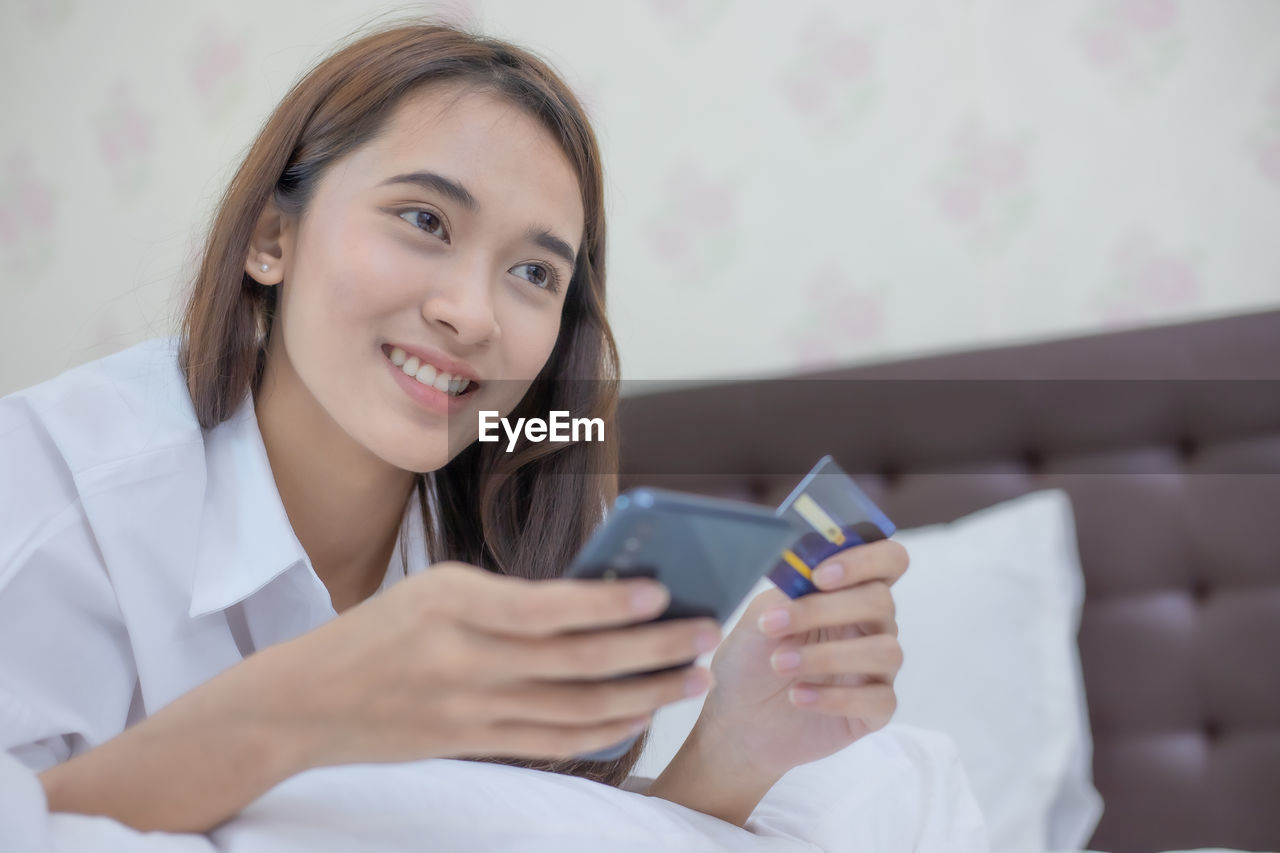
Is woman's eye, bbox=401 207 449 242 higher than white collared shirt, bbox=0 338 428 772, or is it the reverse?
woman's eye, bbox=401 207 449 242

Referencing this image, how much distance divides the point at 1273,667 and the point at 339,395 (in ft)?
4.20

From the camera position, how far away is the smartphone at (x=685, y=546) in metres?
0.47

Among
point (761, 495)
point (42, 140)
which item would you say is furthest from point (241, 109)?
point (761, 495)

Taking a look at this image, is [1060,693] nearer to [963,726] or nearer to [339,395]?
[963,726]

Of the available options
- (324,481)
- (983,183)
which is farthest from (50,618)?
(983,183)

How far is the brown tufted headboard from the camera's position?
1325 mm

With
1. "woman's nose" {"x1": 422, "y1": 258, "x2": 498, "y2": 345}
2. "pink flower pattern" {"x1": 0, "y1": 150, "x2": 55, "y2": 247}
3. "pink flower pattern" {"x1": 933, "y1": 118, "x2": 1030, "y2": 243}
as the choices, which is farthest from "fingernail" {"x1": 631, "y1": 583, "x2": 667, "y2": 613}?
"pink flower pattern" {"x1": 0, "y1": 150, "x2": 55, "y2": 247}

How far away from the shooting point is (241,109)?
1.93 metres

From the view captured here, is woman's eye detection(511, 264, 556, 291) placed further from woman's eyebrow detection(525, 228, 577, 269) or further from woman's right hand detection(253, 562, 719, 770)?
woman's right hand detection(253, 562, 719, 770)

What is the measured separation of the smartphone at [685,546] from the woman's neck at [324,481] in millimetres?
669

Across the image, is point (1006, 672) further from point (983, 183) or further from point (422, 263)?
point (422, 263)

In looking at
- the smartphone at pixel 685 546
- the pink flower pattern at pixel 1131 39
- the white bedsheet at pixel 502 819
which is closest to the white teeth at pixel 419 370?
the white bedsheet at pixel 502 819

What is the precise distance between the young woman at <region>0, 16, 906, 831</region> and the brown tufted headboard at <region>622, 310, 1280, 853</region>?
0.54 meters

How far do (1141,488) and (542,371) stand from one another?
0.91 metres
